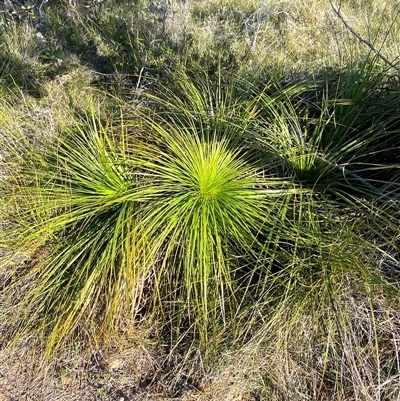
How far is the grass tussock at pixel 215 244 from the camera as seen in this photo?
171 cm

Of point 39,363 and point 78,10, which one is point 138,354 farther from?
point 78,10

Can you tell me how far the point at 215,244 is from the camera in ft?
6.27

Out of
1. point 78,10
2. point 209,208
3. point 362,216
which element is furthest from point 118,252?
point 78,10

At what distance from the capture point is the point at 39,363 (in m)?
1.84

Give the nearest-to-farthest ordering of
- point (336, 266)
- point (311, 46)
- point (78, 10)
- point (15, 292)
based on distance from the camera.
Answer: point (336, 266), point (15, 292), point (311, 46), point (78, 10)

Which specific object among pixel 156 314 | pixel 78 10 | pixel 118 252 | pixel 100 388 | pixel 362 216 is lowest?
pixel 100 388

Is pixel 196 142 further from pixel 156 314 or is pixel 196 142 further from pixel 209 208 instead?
pixel 156 314

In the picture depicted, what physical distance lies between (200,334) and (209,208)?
50 cm

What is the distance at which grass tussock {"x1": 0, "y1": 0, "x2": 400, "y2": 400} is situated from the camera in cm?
171

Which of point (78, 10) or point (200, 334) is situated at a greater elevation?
point (78, 10)

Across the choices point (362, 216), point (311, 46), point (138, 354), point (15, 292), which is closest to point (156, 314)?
point (138, 354)

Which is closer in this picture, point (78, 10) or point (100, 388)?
point (100, 388)

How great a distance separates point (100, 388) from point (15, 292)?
0.56m

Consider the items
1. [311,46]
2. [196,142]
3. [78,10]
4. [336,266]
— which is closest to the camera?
[336,266]
